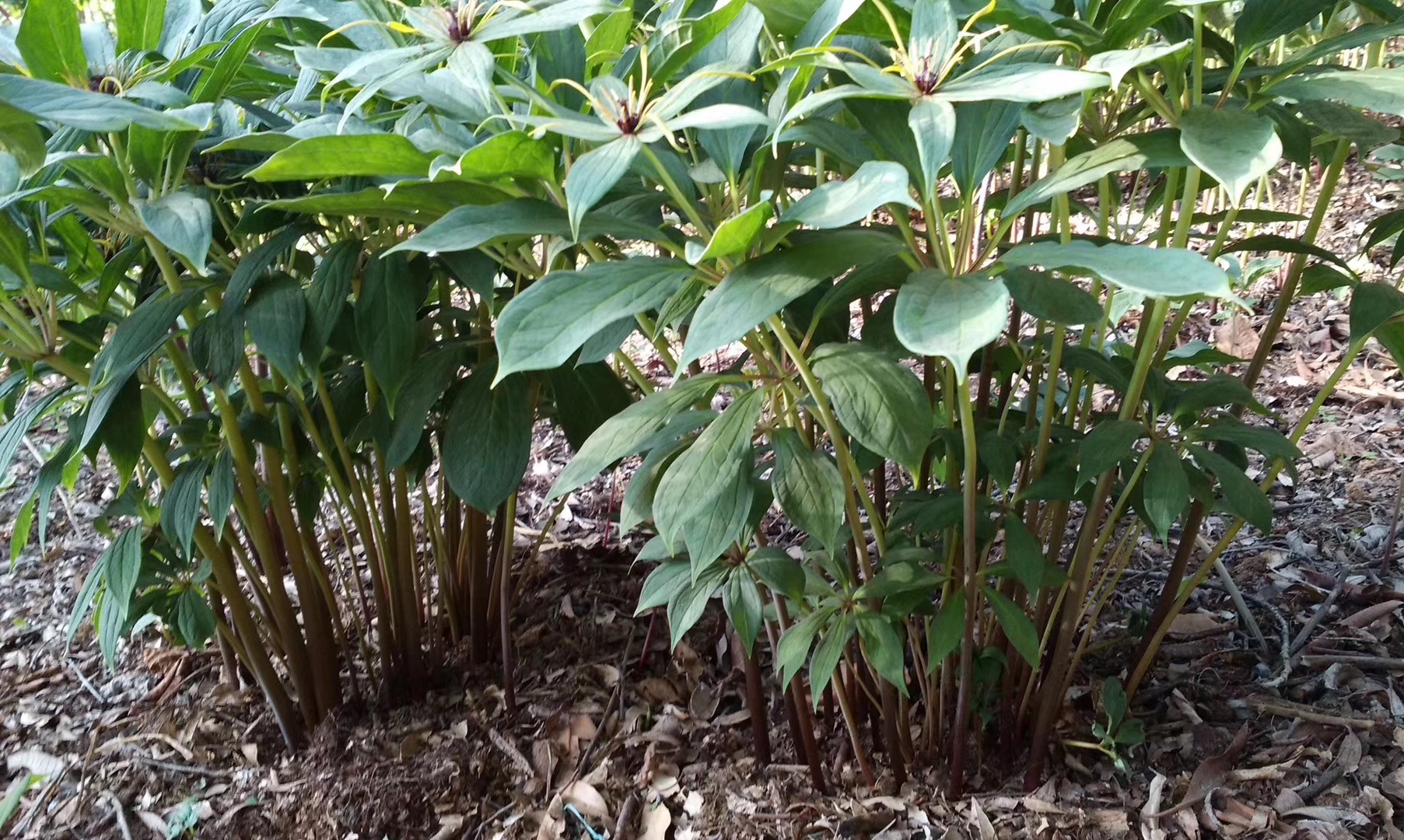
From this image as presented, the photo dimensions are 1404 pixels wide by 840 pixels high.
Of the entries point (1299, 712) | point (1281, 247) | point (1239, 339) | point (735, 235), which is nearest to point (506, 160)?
point (735, 235)

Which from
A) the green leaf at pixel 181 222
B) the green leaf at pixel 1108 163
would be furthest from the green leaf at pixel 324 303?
the green leaf at pixel 1108 163

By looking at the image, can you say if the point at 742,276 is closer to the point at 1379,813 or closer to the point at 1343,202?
the point at 1379,813

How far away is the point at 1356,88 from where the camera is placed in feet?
1.94

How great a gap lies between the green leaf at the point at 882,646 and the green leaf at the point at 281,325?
1.83 feet

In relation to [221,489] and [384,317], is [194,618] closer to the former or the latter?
[221,489]

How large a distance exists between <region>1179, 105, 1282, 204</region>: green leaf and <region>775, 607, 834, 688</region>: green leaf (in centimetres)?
48

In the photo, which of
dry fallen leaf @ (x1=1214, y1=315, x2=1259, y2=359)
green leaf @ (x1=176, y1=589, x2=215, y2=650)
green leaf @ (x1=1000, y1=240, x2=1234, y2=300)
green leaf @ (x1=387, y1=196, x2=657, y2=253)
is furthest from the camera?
dry fallen leaf @ (x1=1214, y1=315, x2=1259, y2=359)

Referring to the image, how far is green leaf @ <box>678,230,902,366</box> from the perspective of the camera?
0.53 meters

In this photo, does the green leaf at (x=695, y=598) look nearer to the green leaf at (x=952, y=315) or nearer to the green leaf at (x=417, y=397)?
the green leaf at (x=417, y=397)

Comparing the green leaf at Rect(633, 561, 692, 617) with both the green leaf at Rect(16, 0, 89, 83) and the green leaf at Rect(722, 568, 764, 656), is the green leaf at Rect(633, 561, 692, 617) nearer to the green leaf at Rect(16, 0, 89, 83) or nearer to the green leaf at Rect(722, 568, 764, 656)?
the green leaf at Rect(722, 568, 764, 656)

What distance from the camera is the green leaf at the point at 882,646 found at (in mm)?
811

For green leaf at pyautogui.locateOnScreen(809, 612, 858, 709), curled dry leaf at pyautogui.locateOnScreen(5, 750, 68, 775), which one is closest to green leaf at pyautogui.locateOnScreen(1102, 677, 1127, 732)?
green leaf at pyautogui.locateOnScreen(809, 612, 858, 709)

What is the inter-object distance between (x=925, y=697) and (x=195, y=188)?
0.90m

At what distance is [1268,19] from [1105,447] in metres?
0.34
